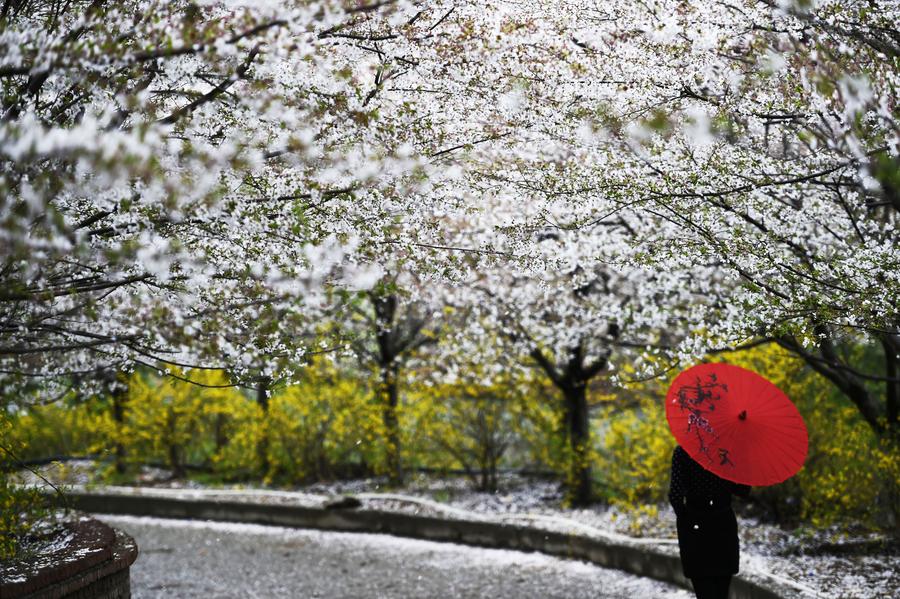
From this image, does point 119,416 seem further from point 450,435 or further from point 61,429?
point 450,435

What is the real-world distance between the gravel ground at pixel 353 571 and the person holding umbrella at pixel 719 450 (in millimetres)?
1780

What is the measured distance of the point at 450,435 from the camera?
35.1ft

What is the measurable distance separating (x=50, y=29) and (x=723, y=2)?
146 inches

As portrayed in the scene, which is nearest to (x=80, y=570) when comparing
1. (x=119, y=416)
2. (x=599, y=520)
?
(x=599, y=520)

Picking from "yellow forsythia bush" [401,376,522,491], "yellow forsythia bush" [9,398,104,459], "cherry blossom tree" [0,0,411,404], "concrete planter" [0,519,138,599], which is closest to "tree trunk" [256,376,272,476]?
"yellow forsythia bush" [401,376,522,491]

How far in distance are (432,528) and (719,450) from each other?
488 centimetres

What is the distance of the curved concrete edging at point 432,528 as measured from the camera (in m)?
6.77

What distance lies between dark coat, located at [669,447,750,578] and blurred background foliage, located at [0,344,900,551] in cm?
213

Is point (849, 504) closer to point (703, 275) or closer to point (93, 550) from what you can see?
point (703, 275)

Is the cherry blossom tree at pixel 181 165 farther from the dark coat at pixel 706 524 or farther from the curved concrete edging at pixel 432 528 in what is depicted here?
the dark coat at pixel 706 524

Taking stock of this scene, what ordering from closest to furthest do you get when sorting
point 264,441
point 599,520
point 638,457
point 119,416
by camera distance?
point 599,520 → point 638,457 → point 264,441 → point 119,416

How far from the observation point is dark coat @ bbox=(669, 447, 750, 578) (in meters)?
4.78

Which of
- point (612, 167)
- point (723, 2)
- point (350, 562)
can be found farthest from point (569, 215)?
point (350, 562)

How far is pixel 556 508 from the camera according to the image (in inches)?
388
